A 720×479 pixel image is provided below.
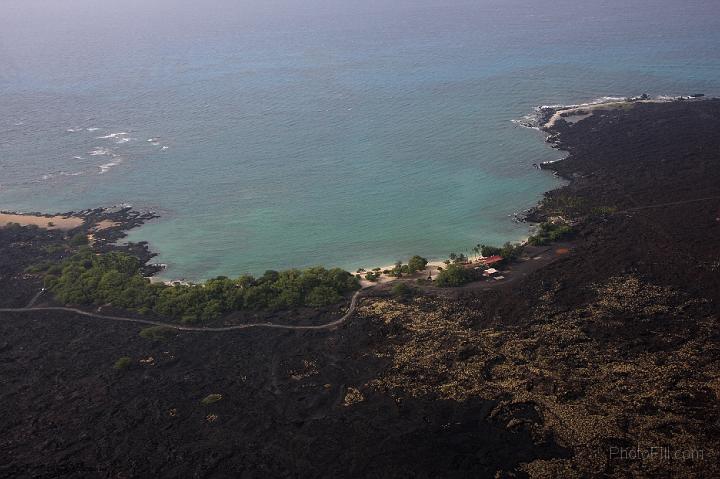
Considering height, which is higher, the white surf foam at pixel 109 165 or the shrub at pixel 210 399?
the white surf foam at pixel 109 165

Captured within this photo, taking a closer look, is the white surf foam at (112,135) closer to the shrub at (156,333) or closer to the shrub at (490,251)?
the shrub at (156,333)

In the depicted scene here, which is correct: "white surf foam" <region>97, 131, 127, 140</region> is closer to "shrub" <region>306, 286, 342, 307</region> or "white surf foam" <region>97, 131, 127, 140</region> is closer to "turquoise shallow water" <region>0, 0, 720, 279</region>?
"turquoise shallow water" <region>0, 0, 720, 279</region>

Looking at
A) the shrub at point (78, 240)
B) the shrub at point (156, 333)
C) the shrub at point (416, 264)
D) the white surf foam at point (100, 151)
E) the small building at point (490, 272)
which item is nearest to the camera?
the shrub at point (156, 333)

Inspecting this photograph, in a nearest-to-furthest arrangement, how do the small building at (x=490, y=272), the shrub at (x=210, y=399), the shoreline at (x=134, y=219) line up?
1. the shrub at (x=210, y=399)
2. the small building at (x=490, y=272)
3. the shoreline at (x=134, y=219)

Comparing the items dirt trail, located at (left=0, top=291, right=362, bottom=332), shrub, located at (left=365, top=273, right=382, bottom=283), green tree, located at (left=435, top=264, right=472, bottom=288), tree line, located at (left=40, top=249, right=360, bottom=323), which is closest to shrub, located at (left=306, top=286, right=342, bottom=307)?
tree line, located at (left=40, top=249, right=360, bottom=323)

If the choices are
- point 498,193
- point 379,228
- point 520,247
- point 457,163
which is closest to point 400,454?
point 520,247

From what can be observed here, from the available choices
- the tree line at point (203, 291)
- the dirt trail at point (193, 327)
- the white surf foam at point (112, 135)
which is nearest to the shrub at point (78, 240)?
the tree line at point (203, 291)

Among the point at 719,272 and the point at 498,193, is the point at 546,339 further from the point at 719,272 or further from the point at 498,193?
the point at 498,193
